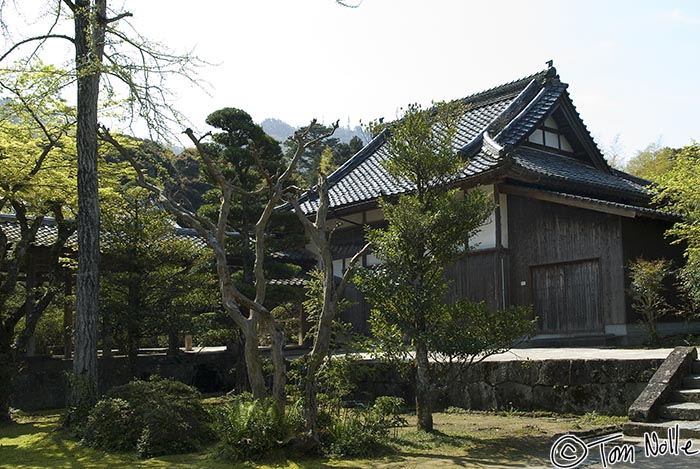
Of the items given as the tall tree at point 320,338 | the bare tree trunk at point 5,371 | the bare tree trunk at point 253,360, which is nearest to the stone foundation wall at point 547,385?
the tall tree at point 320,338

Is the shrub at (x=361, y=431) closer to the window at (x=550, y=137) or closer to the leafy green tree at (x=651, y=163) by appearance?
the window at (x=550, y=137)

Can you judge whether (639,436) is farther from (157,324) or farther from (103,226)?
(103,226)

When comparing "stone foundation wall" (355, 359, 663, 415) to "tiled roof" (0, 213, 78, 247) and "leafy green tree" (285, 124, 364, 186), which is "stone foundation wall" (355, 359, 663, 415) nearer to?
"tiled roof" (0, 213, 78, 247)

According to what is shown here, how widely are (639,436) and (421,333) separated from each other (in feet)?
9.07

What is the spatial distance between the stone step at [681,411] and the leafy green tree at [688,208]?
4.68 metres

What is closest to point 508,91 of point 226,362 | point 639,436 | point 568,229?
point 568,229

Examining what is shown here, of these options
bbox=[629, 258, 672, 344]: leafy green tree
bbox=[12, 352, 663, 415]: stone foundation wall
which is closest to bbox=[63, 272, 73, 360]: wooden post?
bbox=[12, 352, 663, 415]: stone foundation wall

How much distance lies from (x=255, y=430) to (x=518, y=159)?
10417mm

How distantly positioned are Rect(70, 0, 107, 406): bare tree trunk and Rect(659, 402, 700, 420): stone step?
7791 mm

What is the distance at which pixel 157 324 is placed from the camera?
481 inches

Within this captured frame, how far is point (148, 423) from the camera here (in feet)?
26.1

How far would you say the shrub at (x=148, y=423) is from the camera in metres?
7.83

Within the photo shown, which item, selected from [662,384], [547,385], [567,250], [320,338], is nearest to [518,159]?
[567,250]

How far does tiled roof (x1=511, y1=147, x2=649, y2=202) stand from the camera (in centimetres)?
1483
